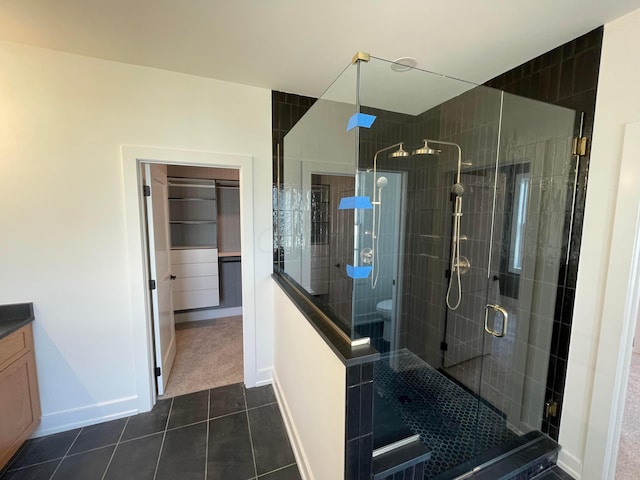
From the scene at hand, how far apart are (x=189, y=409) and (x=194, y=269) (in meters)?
2.01

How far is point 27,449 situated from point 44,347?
2.19 ft

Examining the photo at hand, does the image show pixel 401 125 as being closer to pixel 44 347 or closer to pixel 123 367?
pixel 123 367

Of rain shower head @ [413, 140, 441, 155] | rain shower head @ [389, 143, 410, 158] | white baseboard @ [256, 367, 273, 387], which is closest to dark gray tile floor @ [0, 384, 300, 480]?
white baseboard @ [256, 367, 273, 387]

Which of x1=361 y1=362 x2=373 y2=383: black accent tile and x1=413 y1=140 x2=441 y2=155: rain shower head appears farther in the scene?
x1=413 y1=140 x2=441 y2=155: rain shower head

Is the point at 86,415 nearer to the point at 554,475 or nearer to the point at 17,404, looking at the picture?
the point at 17,404

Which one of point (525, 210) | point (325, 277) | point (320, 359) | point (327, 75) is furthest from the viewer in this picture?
point (325, 277)

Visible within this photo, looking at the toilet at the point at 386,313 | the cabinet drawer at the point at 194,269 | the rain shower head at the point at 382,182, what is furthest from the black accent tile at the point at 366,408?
the cabinet drawer at the point at 194,269

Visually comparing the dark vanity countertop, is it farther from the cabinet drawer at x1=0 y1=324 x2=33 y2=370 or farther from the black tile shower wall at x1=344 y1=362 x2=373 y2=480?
the black tile shower wall at x1=344 y1=362 x2=373 y2=480

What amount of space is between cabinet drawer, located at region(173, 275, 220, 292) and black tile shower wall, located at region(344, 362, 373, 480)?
10.6ft

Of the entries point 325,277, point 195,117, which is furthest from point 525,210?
point 195,117

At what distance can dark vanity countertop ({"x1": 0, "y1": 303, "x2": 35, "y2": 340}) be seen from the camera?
5.72 ft

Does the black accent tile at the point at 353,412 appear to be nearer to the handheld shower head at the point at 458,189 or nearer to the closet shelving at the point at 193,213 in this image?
the handheld shower head at the point at 458,189

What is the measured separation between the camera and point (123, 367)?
83.6 inches

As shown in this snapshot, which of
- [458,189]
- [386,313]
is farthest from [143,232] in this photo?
[458,189]
